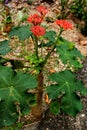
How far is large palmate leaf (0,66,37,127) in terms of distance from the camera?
2.59 meters

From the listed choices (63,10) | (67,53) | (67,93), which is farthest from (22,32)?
(63,10)

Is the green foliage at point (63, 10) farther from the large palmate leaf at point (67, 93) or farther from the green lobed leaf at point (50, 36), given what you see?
the large palmate leaf at point (67, 93)

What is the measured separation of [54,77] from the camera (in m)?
2.76

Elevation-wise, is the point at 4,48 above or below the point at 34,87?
above

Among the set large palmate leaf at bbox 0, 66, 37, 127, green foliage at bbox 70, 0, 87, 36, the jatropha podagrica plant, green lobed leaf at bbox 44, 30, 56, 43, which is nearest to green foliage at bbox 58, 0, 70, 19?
green foliage at bbox 70, 0, 87, 36

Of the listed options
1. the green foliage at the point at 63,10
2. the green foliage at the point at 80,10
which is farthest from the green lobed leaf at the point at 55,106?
the green foliage at the point at 63,10

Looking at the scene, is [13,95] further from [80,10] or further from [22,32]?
[80,10]

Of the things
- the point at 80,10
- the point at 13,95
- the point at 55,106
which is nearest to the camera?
the point at 13,95

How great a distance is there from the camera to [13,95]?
2.59m

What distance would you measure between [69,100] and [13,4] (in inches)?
99.6

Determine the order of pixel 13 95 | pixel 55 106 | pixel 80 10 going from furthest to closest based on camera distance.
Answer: pixel 80 10, pixel 55 106, pixel 13 95

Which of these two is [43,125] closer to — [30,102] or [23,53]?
[30,102]

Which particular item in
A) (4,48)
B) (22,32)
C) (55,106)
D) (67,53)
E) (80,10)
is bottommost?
(55,106)

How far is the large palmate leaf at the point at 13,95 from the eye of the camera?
259 centimetres
